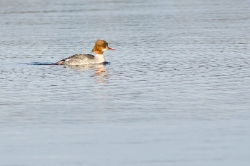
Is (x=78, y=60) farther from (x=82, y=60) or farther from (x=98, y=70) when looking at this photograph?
(x=98, y=70)

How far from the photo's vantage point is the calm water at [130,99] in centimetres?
1317

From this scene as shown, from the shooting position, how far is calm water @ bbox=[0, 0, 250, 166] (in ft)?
43.2

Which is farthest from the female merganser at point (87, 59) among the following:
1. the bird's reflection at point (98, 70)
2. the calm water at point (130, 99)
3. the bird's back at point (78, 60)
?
the calm water at point (130, 99)

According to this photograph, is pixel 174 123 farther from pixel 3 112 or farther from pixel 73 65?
pixel 73 65

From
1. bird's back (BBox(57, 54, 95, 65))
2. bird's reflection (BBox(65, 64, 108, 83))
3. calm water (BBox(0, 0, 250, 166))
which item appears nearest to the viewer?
calm water (BBox(0, 0, 250, 166))

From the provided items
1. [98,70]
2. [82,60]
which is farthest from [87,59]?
[98,70]

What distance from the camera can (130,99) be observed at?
1864 centimetres

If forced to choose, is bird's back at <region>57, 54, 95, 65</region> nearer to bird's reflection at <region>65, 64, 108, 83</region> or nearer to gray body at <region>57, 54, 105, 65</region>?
gray body at <region>57, 54, 105, 65</region>

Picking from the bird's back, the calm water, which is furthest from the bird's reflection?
the bird's back

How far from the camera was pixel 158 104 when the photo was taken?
1778 cm

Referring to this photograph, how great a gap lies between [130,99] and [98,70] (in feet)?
24.3

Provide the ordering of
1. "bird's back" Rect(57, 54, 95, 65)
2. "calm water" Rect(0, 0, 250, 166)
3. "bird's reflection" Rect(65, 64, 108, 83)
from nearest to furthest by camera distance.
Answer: "calm water" Rect(0, 0, 250, 166)
"bird's reflection" Rect(65, 64, 108, 83)
"bird's back" Rect(57, 54, 95, 65)

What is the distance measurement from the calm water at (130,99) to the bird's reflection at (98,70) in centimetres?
11

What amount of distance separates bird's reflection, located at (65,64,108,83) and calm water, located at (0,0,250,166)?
107 millimetres
